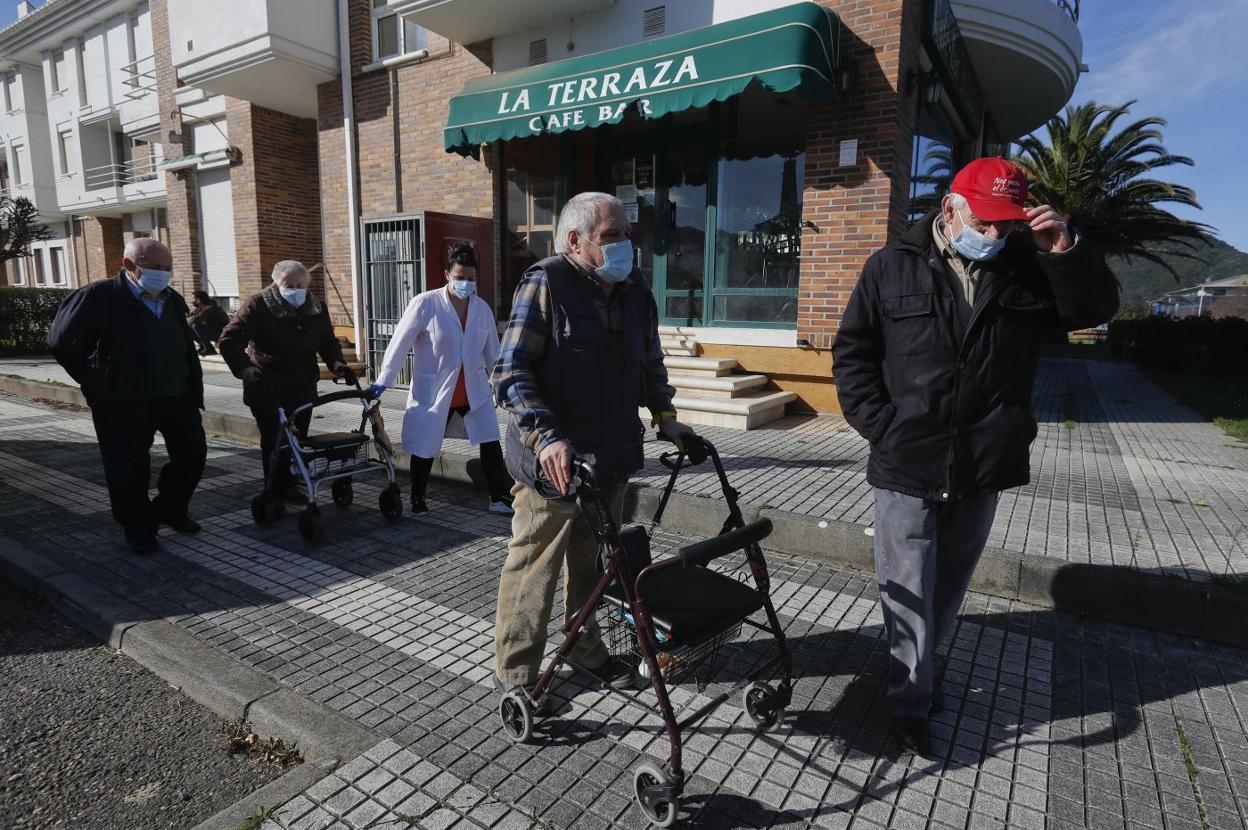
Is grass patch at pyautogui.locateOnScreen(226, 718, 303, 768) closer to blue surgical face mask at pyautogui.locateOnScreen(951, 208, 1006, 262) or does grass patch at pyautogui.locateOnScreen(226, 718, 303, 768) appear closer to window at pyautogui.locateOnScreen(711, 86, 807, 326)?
blue surgical face mask at pyautogui.locateOnScreen(951, 208, 1006, 262)

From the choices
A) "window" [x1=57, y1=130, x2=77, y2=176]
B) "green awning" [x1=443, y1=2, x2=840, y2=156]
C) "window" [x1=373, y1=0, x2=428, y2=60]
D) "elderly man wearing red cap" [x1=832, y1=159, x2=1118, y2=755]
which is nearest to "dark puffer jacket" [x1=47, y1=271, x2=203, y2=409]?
"elderly man wearing red cap" [x1=832, y1=159, x2=1118, y2=755]

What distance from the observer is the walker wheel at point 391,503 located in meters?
5.28

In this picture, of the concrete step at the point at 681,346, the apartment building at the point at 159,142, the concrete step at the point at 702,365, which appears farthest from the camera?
the apartment building at the point at 159,142

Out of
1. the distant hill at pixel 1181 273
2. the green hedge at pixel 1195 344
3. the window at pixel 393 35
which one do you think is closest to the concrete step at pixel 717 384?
the window at pixel 393 35

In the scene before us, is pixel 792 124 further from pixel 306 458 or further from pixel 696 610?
pixel 696 610

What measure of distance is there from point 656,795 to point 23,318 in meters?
23.7

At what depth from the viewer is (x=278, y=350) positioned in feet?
17.0

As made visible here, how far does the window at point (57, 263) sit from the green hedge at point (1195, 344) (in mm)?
36058

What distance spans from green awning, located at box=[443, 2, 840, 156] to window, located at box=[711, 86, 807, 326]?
0.99 meters

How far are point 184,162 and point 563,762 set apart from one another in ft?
57.7

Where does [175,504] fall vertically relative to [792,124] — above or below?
below

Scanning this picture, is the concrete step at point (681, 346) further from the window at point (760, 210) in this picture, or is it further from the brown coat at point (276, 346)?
the brown coat at point (276, 346)

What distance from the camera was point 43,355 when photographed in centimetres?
1875

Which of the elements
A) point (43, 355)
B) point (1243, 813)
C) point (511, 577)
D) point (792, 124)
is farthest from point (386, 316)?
point (43, 355)
